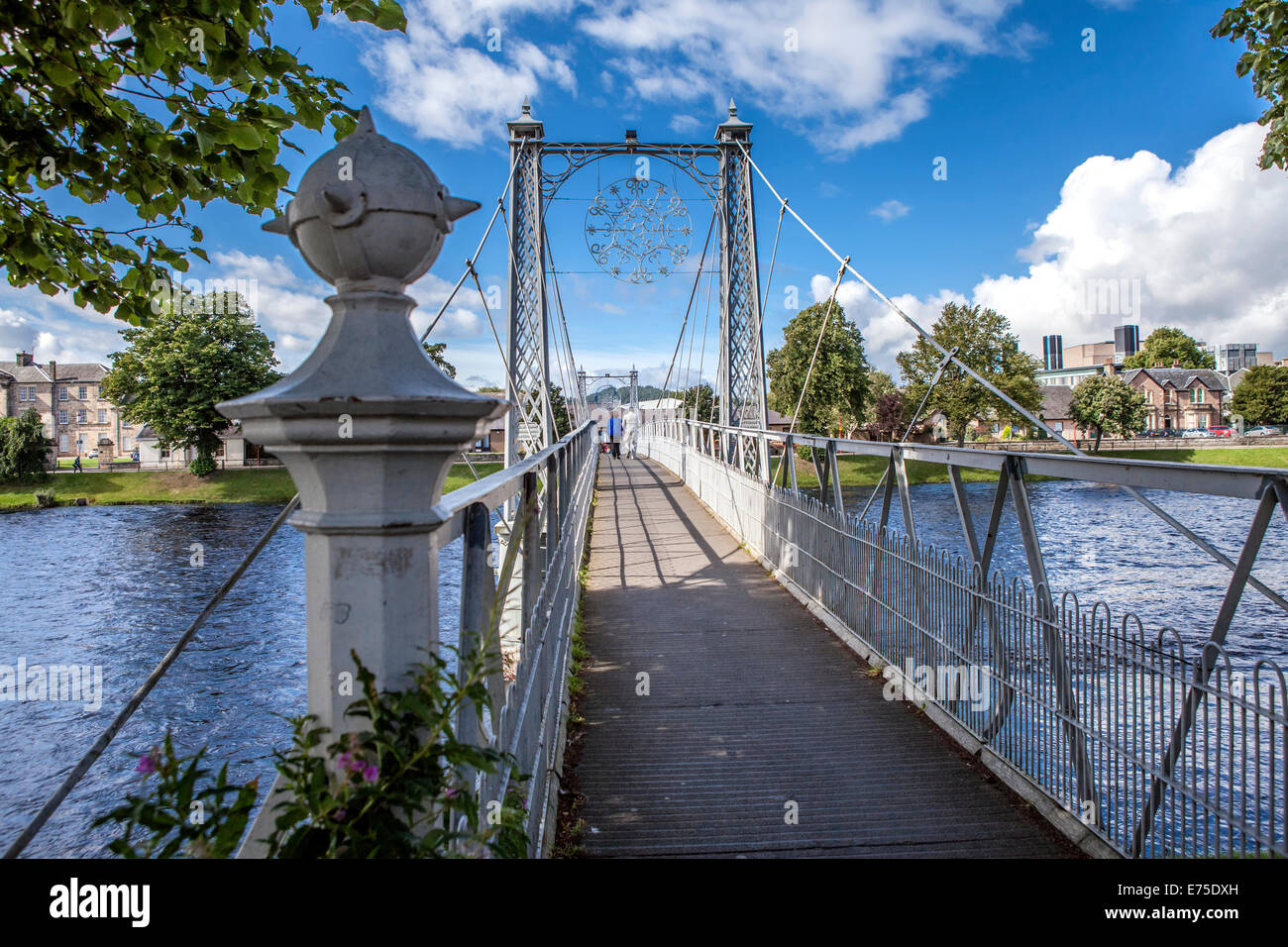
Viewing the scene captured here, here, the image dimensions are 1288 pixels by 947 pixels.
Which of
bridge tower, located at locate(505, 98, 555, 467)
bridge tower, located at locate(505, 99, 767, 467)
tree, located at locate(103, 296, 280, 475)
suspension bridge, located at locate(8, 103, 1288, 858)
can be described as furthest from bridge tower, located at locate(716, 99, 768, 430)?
tree, located at locate(103, 296, 280, 475)

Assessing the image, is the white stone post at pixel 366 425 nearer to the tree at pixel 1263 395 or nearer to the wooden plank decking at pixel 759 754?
the wooden plank decking at pixel 759 754

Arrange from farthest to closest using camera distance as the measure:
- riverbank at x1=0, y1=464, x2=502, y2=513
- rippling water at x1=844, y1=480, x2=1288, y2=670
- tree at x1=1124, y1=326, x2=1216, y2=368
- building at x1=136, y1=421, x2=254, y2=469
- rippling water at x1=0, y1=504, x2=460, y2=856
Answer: tree at x1=1124, y1=326, x2=1216, y2=368 < building at x1=136, y1=421, x2=254, y2=469 < riverbank at x1=0, y1=464, x2=502, y2=513 < rippling water at x1=844, y1=480, x2=1288, y2=670 < rippling water at x1=0, y1=504, x2=460, y2=856

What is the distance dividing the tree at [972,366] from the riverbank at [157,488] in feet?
82.8

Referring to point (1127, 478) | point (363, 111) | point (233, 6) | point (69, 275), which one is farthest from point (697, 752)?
point (69, 275)

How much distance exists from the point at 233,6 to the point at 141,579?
2441 centimetres

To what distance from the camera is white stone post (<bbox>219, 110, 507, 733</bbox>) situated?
1.34 meters

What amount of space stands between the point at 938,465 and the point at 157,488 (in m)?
44.8

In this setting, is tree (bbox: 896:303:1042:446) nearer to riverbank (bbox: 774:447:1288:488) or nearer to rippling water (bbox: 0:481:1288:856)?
riverbank (bbox: 774:447:1288:488)

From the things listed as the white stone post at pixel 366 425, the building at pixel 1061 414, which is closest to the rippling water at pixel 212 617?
the white stone post at pixel 366 425

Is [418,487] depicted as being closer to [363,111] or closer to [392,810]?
[392,810]

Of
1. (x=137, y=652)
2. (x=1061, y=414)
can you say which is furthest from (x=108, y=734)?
(x=1061, y=414)

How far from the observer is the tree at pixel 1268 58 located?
6242mm

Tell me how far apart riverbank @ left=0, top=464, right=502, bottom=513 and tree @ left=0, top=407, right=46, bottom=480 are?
2.37 ft
